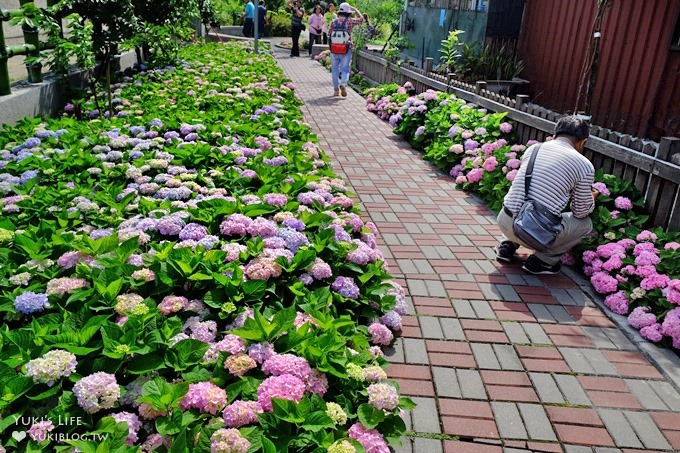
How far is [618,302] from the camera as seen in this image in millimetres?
3695

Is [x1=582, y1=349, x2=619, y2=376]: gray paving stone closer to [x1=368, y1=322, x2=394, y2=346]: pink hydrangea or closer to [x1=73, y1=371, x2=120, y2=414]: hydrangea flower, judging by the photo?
[x1=368, y1=322, x2=394, y2=346]: pink hydrangea

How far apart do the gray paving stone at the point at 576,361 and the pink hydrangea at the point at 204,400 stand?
6.76 feet

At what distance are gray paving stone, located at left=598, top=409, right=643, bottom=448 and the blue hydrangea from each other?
274 centimetres

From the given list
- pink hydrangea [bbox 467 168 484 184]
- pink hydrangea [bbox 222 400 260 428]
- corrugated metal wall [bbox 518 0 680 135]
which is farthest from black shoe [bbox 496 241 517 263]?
corrugated metal wall [bbox 518 0 680 135]

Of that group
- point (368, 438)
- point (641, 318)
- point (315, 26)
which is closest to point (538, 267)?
point (641, 318)

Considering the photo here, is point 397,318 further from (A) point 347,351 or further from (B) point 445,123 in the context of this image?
(B) point 445,123

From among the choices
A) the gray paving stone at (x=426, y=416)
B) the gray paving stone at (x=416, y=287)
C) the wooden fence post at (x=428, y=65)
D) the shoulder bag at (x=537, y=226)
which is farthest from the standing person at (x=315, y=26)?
the gray paving stone at (x=426, y=416)

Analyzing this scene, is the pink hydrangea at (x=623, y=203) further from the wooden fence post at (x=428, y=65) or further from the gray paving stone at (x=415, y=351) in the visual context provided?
the wooden fence post at (x=428, y=65)

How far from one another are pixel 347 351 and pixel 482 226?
9.72 feet

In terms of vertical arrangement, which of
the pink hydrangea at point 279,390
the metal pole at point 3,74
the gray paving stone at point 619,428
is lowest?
the gray paving stone at point 619,428

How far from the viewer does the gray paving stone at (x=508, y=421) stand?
2.55 m

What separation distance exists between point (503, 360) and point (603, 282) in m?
1.29

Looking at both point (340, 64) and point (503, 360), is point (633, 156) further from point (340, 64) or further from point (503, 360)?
point (340, 64)

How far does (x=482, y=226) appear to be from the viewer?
17.0 feet
